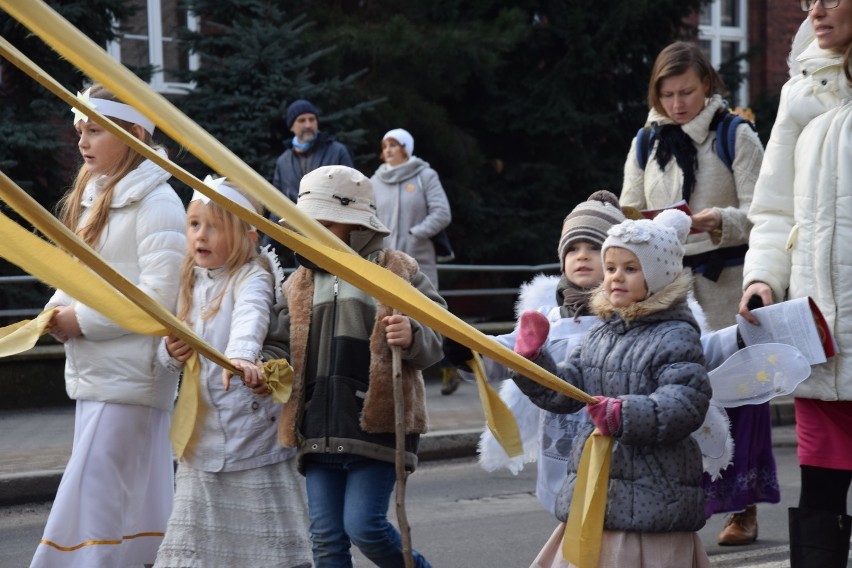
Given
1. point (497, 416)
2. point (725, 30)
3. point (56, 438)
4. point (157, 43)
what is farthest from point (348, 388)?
point (725, 30)

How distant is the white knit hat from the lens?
15.8 ft

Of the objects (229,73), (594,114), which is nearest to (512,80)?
(594,114)

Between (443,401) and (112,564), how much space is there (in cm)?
671

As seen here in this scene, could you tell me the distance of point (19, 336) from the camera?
4.71 meters

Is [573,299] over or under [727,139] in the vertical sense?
under

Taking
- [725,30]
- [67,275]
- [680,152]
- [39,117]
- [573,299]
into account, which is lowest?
[573,299]

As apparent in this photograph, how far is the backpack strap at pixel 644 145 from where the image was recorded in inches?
250

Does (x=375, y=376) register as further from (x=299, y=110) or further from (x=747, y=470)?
(x=299, y=110)

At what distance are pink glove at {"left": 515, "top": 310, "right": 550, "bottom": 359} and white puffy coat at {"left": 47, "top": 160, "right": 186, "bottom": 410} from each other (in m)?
1.52

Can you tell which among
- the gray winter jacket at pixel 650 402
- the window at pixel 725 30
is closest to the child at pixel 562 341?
the gray winter jacket at pixel 650 402

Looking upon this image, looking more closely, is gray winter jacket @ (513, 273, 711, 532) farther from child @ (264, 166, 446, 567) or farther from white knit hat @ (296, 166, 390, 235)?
white knit hat @ (296, 166, 390, 235)

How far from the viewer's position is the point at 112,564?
499cm

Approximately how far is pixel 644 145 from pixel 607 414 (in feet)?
8.54

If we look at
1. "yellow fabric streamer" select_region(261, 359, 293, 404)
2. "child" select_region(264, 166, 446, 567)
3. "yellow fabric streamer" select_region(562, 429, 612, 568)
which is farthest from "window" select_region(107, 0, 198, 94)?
"yellow fabric streamer" select_region(562, 429, 612, 568)
